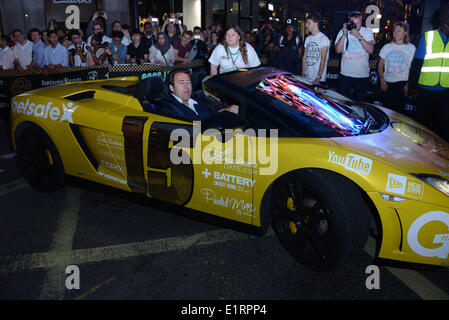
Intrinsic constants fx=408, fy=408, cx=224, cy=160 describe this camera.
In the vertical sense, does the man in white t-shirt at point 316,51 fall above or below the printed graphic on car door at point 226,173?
above

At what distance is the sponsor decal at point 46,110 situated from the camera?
363 cm

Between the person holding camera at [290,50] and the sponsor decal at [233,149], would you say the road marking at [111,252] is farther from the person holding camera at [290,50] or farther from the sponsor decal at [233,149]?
the person holding camera at [290,50]

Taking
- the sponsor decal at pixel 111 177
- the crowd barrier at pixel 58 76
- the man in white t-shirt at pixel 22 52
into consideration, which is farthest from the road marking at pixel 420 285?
the man in white t-shirt at pixel 22 52

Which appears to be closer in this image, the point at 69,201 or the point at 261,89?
the point at 261,89

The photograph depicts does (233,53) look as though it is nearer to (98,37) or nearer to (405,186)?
(405,186)

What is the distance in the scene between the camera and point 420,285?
262cm

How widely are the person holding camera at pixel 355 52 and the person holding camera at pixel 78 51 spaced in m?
5.36

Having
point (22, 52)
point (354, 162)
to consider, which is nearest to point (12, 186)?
point (354, 162)

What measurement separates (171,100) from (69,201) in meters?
1.52

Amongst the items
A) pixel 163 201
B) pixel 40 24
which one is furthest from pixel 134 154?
pixel 40 24

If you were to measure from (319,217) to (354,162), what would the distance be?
0.42 m

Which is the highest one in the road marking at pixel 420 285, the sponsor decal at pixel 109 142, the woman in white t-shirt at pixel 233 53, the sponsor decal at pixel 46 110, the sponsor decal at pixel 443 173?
the woman in white t-shirt at pixel 233 53

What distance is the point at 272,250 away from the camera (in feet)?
10.1

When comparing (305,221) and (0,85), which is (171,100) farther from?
(0,85)
